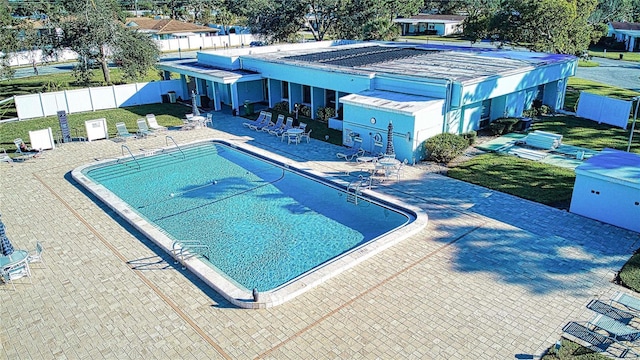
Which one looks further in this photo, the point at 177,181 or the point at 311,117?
the point at 311,117

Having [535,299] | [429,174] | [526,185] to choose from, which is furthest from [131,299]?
[526,185]

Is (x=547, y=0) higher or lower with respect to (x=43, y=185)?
higher

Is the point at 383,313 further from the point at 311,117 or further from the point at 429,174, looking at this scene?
the point at 311,117

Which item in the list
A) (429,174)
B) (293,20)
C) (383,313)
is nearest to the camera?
(383,313)

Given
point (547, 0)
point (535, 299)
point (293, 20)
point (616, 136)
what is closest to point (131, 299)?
point (535, 299)

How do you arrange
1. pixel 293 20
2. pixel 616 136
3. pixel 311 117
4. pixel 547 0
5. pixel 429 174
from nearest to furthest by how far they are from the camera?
pixel 429 174
pixel 616 136
pixel 311 117
pixel 547 0
pixel 293 20

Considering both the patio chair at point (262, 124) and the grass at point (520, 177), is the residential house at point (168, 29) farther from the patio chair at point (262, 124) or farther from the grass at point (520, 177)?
the grass at point (520, 177)

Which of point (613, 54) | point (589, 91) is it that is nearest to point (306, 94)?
point (589, 91)

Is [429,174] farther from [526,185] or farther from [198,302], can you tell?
[198,302]
